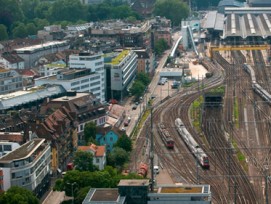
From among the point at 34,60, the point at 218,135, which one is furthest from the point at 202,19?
the point at 218,135

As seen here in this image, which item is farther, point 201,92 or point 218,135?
point 201,92

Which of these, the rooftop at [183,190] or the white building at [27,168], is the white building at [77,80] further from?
the rooftop at [183,190]

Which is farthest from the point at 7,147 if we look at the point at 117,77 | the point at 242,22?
the point at 242,22

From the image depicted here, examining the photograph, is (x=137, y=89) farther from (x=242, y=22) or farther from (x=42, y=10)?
(x=42, y=10)

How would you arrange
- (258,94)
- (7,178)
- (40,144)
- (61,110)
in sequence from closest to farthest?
(7,178)
(40,144)
(61,110)
(258,94)

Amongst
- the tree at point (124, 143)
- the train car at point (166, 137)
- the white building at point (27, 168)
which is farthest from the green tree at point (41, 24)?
the white building at point (27, 168)

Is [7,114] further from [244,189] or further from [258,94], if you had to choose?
[258,94]
